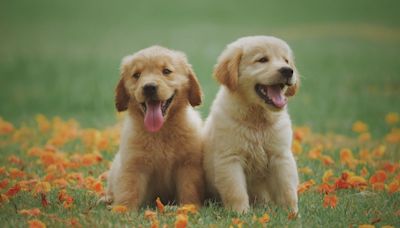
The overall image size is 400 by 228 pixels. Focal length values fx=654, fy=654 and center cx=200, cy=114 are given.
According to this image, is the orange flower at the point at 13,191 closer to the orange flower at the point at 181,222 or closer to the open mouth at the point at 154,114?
the open mouth at the point at 154,114

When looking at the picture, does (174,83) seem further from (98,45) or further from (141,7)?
(141,7)

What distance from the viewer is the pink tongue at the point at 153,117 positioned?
4.77 meters

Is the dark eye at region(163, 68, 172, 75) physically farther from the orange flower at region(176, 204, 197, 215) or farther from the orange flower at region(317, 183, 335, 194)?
the orange flower at region(317, 183, 335, 194)

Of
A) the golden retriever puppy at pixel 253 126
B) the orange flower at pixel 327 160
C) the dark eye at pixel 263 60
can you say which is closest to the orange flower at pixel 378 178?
the orange flower at pixel 327 160

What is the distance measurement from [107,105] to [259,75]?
23.3ft

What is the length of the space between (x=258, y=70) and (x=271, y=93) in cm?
19

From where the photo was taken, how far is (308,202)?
4.90 m

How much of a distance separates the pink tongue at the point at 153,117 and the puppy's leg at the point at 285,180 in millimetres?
870

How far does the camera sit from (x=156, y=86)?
184 inches

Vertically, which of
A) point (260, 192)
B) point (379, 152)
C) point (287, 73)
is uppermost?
point (287, 73)

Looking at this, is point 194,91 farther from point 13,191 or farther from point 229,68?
point 13,191

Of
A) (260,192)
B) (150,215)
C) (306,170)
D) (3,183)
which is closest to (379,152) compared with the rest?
(306,170)

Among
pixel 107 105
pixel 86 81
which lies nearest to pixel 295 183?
pixel 107 105

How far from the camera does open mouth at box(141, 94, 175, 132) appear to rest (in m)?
4.77
